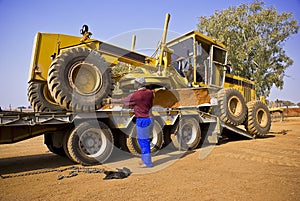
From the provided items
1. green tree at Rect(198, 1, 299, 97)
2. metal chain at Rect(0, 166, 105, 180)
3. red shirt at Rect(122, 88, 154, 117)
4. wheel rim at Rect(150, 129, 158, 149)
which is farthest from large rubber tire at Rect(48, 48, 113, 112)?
green tree at Rect(198, 1, 299, 97)

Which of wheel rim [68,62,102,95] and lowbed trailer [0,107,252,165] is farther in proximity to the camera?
wheel rim [68,62,102,95]

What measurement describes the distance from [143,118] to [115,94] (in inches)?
96.7

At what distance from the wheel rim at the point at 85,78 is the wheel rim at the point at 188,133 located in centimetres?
315

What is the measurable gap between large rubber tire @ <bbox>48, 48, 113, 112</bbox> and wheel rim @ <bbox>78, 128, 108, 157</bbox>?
1.85ft

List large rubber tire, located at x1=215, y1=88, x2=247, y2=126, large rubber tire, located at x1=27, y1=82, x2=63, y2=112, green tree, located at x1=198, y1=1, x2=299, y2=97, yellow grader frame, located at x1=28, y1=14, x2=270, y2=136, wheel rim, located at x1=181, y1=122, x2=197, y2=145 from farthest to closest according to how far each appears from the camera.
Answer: green tree, located at x1=198, y1=1, x2=299, y2=97 → large rubber tire, located at x1=215, y1=88, x2=247, y2=126 → wheel rim, located at x1=181, y1=122, x2=197, y2=145 → large rubber tire, located at x1=27, y1=82, x2=63, y2=112 → yellow grader frame, located at x1=28, y1=14, x2=270, y2=136

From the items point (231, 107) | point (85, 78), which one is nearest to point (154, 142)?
point (85, 78)

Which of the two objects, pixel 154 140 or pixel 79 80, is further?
pixel 154 140

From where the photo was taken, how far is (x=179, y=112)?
750 cm

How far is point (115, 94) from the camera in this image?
7660mm

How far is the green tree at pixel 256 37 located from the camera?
24.6 m

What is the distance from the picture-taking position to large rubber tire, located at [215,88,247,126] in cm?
841

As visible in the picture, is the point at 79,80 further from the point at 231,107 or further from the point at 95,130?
the point at 231,107

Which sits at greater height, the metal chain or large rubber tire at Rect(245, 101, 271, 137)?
large rubber tire at Rect(245, 101, 271, 137)

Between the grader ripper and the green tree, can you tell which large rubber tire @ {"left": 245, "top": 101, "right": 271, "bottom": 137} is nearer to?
the grader ripper
